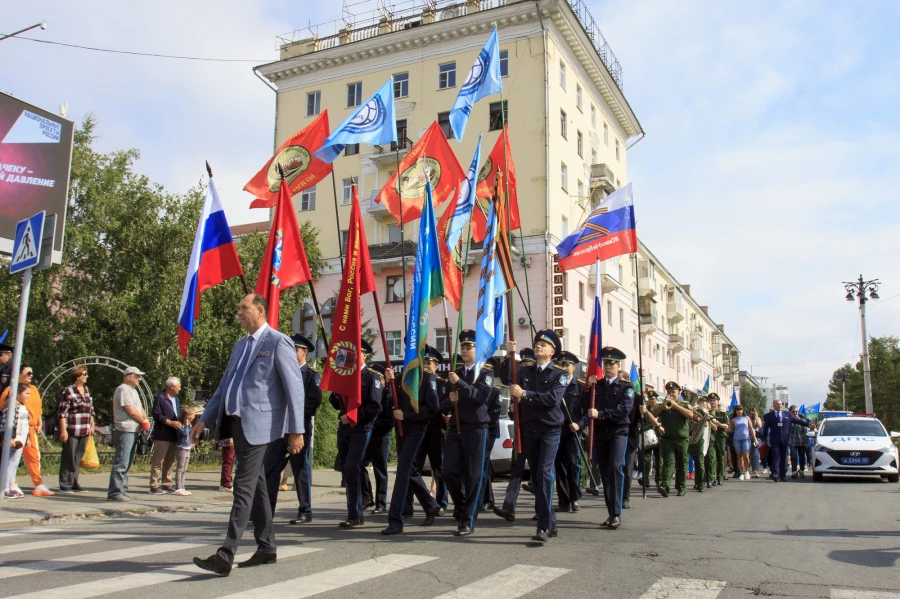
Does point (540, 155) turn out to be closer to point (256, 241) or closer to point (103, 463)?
point (256, 241)

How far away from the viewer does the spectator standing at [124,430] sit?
1048 centimetres

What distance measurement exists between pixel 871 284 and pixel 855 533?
3851 cm

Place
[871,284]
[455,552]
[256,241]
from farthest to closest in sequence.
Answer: [871,284]
[256,241]
[455,552]

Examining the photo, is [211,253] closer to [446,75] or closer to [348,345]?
[348,345]

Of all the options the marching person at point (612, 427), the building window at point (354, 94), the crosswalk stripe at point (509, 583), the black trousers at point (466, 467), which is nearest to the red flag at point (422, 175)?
the marching person at point (612, 427)

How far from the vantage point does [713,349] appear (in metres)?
91.6

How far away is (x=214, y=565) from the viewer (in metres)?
5.27

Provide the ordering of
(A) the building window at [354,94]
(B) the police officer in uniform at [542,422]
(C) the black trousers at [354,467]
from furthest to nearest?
(A) the building window at [354,94]
(C) the black trousers at [354,467]
(B) the police officer in uniform at [542,422]

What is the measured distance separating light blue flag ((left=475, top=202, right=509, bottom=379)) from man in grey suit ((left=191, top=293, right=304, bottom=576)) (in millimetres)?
2523

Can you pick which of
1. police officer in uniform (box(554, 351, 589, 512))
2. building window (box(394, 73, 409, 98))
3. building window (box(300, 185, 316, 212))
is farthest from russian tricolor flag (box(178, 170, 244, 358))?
building window (box(300, 185, 316, 212))

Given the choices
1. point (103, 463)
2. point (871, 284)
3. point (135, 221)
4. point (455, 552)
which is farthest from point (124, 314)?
point (871, 284)

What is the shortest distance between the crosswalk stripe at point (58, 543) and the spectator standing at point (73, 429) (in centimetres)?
402

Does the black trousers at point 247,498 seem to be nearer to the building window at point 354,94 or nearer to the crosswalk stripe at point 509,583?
the crosswalk stripe at point 509,583

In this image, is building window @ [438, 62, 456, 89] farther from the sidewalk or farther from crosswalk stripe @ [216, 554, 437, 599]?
crosswalk stripe @ [216, 554, 437, 599]
